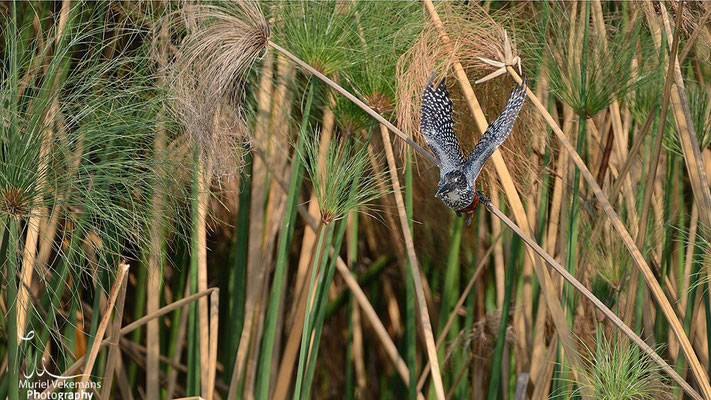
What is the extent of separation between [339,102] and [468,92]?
278 mm

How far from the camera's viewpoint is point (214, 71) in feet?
3.85

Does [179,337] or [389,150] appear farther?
[179,337]

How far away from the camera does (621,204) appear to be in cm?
134

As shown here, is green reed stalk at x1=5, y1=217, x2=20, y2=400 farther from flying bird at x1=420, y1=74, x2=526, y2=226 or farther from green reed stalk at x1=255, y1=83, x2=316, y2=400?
flying bird at x1=420, y1=74, x2=526, y2=226

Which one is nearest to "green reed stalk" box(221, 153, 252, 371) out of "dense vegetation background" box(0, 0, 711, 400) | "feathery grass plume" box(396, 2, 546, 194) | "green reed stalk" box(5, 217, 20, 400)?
"dense vegetation background" box(0, 0, 711, 400)

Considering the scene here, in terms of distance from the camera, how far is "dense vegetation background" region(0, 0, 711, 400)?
1.06 m

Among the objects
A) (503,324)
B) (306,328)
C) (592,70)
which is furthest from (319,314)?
(592,70)

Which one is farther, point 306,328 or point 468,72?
point 468,72

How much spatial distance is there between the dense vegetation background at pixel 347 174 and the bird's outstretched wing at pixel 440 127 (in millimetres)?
43

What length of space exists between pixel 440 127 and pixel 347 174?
15 cm

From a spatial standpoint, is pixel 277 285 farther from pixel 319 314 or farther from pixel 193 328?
pixel 193 328

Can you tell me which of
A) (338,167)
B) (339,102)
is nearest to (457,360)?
(339,102)

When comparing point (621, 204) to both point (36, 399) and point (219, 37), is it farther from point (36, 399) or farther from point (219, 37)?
point (36, 399)

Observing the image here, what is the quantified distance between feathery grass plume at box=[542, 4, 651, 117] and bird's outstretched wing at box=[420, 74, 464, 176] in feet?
0.73
